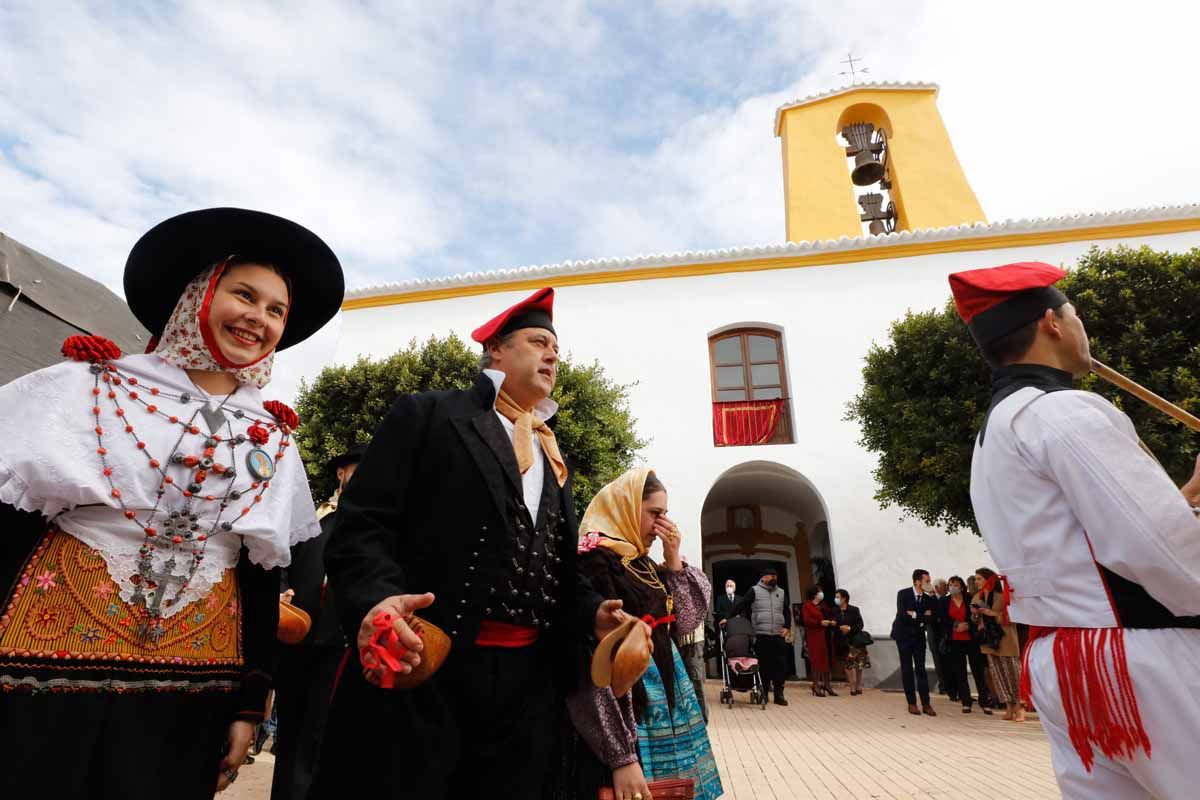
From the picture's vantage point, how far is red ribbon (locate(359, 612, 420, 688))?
1339mm

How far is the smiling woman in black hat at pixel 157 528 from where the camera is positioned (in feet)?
4.71

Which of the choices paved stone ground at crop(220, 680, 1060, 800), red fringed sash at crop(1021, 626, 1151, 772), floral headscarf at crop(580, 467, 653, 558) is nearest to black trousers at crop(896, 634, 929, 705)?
paved stone ground at crop(220, 680, 1060, 800)

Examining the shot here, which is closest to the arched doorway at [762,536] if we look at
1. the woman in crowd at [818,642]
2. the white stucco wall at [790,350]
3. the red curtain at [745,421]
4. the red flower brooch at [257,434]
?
the red curtain at [745,421]

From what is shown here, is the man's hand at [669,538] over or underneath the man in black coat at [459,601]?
over

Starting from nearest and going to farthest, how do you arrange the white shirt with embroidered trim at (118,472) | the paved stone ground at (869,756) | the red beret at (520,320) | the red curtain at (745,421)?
the white shirt with embroidered trim at (118,472) → the red beret at (520,320) → the paved stone ground at (869,756) → the red curtain at (745,421)

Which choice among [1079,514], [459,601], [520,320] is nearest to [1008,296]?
[1079,514]

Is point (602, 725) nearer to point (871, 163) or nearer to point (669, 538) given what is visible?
point (669, 538)

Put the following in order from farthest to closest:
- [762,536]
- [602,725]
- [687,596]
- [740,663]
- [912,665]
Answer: [762,536] → [740,663] → [912,665] → [687,596] → [602,725]

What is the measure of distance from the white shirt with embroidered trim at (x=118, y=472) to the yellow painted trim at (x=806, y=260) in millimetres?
12172

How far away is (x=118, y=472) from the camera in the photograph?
1.61 metres

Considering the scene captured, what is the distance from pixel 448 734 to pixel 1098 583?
169cm

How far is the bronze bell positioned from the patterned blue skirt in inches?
597

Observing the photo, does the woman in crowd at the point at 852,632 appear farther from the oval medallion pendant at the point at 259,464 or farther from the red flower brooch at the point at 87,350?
the red flower brooch at the point at 87,350

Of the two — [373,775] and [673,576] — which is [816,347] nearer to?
[673,576]
